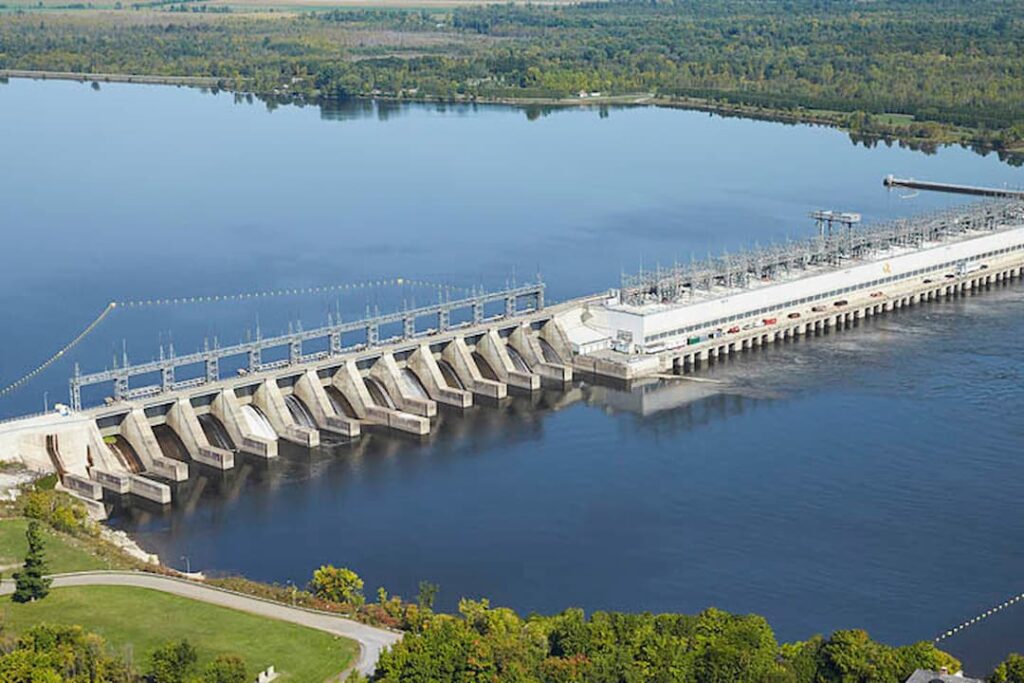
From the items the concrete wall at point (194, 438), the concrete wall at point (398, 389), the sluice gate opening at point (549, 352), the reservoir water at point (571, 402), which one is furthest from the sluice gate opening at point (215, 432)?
the sluice gate opening at point (549, 352)

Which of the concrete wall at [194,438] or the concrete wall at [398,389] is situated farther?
the concrete wall at [398,389]

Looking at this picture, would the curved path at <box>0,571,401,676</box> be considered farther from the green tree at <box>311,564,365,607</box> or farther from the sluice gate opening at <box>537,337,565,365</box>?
the sluice gate opening at <box>537,337,565,365</box>

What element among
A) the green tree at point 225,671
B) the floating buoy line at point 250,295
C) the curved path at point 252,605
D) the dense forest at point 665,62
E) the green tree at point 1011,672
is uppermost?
the dense forest at point 665,62

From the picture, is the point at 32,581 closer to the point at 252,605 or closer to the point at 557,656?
the point at 252,605

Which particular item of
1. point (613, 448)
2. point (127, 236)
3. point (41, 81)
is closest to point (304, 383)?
point (613, 448)

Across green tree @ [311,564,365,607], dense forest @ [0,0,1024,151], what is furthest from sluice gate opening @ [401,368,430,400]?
dense forest @ [0,0,1024,151]

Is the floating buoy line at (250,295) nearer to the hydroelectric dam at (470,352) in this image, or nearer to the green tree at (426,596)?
the hydroelectric dam at (470,352)

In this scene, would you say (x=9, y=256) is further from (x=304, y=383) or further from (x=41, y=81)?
(x=41, y=81)

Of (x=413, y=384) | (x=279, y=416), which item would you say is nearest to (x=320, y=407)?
(x=279, y=416)
